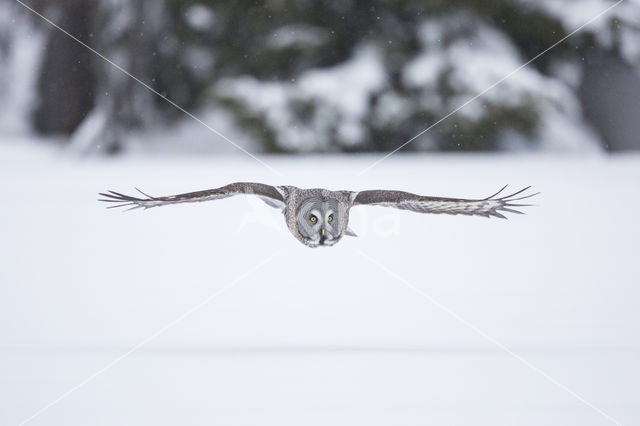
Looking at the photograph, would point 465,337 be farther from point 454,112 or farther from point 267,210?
point 454,112

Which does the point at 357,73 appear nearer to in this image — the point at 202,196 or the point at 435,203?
the point at 435,203

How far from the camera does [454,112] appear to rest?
370 inches

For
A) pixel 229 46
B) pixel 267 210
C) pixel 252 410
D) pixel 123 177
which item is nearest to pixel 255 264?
pixel 267 210

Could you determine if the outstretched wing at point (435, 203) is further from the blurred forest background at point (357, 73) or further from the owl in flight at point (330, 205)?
the blurred forest background at point (357, 73)

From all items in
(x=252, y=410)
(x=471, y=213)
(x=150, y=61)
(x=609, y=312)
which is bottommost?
(x=252, y=410)

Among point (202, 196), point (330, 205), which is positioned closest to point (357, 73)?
point (330, 205)

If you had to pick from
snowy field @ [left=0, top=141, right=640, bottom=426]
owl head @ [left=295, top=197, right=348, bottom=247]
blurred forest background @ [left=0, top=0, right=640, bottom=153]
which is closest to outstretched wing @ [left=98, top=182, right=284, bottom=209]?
owl head @ [left=295, top=197, right=348, bottom=247]

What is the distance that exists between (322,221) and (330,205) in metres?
0.07

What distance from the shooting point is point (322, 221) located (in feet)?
10.7

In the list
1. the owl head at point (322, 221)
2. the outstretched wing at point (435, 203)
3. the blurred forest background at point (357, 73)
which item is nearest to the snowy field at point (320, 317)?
the owl head at point (322, 221)

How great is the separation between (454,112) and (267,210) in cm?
591

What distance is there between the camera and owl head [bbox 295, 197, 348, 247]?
3260 mm

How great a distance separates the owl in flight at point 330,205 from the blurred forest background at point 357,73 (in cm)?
615

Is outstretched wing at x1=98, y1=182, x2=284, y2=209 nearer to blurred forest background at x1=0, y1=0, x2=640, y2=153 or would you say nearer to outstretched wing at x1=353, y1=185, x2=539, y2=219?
outstretched wing at x1=353, y1=185, x2=539, y2=219
